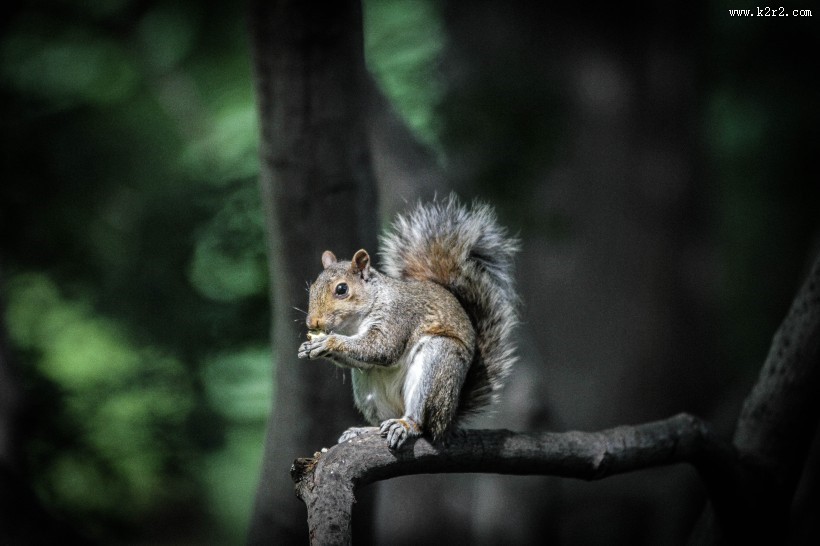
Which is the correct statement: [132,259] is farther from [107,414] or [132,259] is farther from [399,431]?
[399,431]

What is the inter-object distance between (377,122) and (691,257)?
2125 millimetres

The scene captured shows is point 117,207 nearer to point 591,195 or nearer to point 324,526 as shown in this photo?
point 591,195

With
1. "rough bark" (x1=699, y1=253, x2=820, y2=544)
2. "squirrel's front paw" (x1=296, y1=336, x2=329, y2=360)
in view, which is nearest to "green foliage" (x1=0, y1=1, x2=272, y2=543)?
"squirrel's front paw" (x1=296, y1=336, x2=329, y2=360)

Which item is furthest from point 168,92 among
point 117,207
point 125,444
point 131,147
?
point 125,444

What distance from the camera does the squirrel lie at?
1.63 metres

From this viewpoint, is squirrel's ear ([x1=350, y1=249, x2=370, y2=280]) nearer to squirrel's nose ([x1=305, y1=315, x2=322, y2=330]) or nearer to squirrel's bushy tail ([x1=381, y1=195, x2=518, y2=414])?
squirrel's nose ([x1=305, y1=315, x2=322, y2=330])

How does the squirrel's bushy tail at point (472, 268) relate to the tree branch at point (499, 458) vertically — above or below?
above

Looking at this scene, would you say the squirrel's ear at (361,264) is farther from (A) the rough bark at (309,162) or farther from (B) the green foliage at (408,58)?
(B) the green foliage at (408,58)

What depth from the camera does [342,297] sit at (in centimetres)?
166

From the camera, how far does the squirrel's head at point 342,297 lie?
1.62 metres

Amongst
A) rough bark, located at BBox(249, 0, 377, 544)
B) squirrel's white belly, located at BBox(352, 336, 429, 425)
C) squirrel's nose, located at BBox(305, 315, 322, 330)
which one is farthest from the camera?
rough bark, located at BBox(249, 0, 377, 544)

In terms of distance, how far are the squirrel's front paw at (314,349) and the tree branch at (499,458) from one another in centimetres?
17

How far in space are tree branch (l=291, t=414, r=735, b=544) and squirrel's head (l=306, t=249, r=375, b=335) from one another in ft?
0.75

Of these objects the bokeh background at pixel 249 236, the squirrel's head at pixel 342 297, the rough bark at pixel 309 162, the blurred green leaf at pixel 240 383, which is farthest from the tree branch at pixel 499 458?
the blurred green leaf at pixel 240 383
